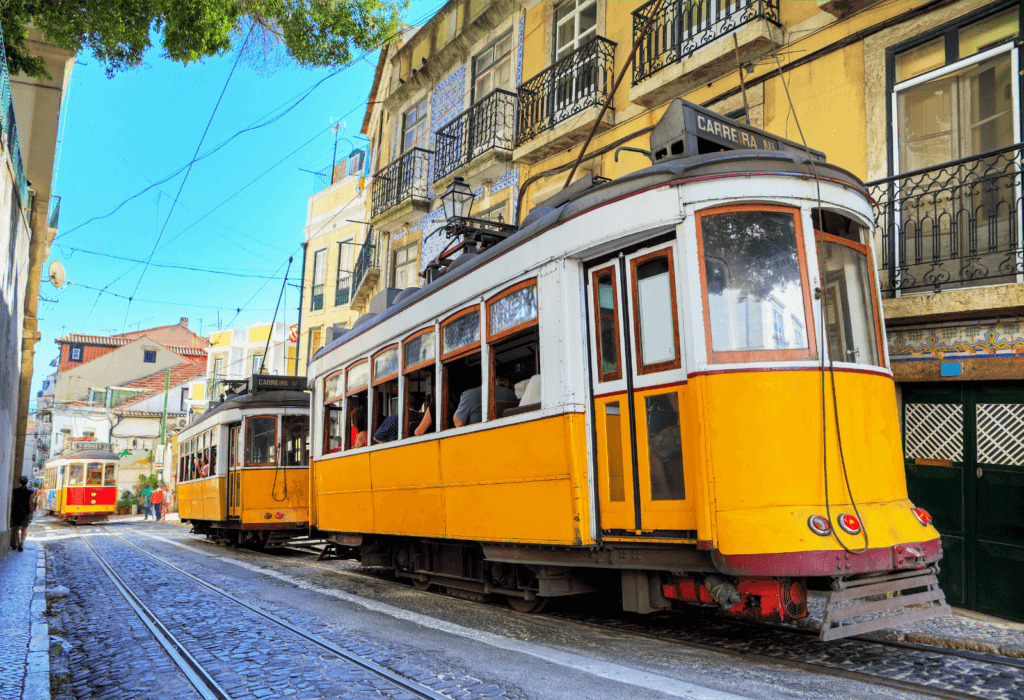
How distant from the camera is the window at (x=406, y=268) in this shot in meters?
18.9

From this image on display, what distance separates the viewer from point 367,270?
2142 centimetres

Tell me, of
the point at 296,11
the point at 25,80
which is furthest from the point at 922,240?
the point at 25,80

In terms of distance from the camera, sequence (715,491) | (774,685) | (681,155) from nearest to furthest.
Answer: (774,685) < (715,491) < (681,155)

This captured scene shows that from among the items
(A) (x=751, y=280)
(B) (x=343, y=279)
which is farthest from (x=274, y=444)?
(B) (x=343, y=279)

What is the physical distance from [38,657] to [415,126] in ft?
54.0

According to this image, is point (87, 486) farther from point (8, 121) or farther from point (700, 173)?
point (700, 173)

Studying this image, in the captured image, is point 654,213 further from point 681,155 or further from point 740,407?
point 740,407

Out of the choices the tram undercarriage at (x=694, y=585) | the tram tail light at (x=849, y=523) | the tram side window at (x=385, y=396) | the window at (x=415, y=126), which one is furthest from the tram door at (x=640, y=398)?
the window at (x=415, y=126)

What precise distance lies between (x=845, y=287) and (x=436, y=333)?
3.69 m

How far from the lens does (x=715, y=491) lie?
477cm

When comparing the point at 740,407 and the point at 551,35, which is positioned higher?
the point at 551,35

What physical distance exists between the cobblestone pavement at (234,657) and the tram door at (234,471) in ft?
20.8

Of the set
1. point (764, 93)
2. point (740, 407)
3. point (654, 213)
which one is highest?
point (764, 93)

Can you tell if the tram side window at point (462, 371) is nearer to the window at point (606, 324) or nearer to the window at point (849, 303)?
the window at point (606, 324)
